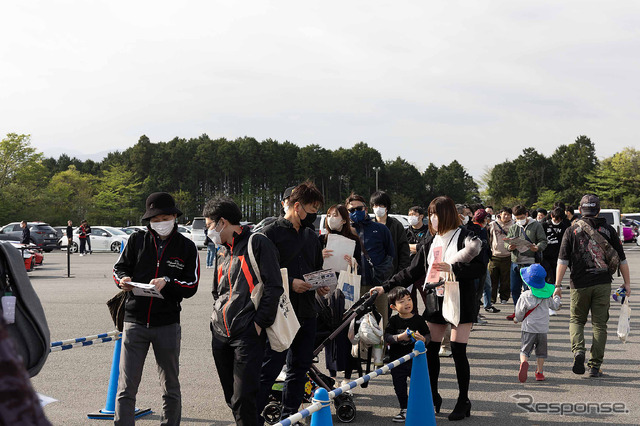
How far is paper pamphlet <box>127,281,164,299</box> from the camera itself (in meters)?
4.61

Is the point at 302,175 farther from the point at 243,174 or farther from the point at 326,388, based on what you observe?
the point at 326,388

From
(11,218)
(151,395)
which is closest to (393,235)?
(151,395)

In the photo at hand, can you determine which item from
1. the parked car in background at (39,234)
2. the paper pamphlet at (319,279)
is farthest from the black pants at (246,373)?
the parked car in background at (39,234)

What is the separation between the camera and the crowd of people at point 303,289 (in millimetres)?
4426

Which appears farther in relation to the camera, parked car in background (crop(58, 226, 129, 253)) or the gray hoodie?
parked car in background (crop(58, 226, 129, 253))

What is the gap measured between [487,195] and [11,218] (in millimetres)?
71448

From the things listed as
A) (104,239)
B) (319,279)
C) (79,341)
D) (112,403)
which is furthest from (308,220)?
(104,239)

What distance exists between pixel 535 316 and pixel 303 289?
130 inches

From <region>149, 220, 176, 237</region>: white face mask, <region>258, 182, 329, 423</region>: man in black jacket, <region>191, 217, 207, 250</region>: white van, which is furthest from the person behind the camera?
<region>191, 217, 207, 250</region>: white van

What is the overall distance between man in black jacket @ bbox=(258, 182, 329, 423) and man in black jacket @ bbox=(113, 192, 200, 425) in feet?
2.23

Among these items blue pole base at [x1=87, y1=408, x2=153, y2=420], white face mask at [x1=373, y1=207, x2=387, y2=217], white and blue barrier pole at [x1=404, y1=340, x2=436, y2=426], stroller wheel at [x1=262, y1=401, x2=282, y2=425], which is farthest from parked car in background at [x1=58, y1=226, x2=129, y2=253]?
white and blue barrier pole at [x1=404, y1=340, x2=436, y2=426]

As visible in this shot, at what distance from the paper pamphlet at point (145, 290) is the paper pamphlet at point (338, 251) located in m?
2.23

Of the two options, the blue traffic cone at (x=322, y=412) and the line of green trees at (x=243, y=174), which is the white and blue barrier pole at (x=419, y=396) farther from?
the line of green trees at (x=243, y=174)

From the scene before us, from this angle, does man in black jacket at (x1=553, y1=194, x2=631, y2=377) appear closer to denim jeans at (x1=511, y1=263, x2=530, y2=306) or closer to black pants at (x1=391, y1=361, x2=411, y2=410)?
black pants at (x1=391, y1=361, x2=411, y2=410)
